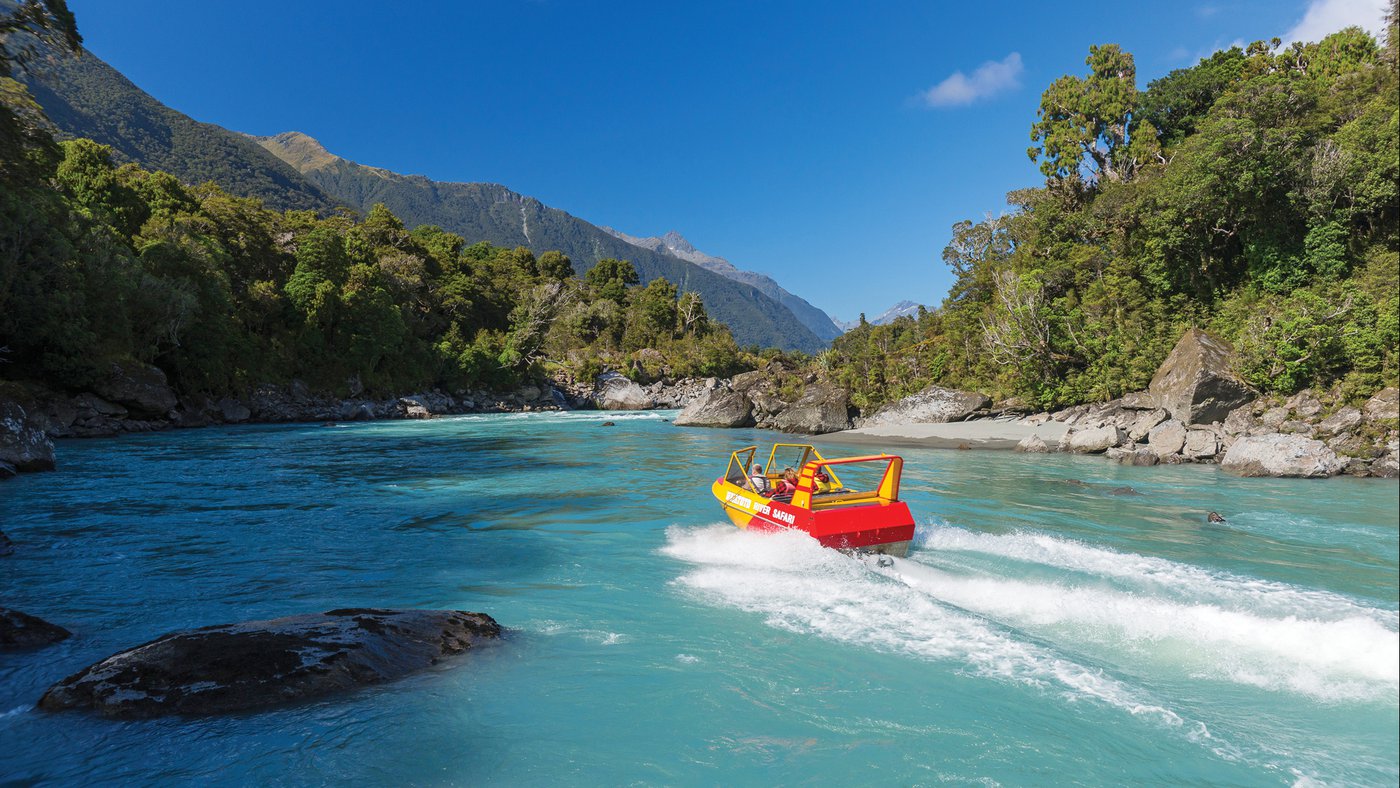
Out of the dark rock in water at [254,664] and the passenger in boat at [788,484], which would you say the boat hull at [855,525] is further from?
the dark rock in water at [254,664]

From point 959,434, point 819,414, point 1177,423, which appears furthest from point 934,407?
point 1177,423

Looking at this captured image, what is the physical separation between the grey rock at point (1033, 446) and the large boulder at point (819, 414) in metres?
12.7

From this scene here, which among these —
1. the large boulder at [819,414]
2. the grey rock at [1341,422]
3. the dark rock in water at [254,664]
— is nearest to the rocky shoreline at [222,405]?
the dark rock in water at [254,664]

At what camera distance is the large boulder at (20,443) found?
18266mm

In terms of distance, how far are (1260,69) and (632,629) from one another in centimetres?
4874

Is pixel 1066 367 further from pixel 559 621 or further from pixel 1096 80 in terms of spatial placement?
pixel 559 621

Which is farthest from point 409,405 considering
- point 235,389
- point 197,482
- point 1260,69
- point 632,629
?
point 1260,69

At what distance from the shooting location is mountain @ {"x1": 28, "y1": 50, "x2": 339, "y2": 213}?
104m

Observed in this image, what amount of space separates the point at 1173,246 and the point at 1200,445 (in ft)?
34.9

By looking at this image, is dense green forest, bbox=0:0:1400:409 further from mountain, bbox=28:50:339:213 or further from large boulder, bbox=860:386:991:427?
mountain, bbox=28:50:339:213

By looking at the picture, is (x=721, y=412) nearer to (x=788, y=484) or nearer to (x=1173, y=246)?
(x=1173, y=246)

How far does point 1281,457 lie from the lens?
62.0 ft

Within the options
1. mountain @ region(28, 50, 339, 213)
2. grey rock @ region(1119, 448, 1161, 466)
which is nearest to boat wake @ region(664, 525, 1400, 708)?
grey rock @ region(1119, 448, 1161, 466)

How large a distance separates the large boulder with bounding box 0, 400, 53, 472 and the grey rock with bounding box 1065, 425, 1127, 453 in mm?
35179
